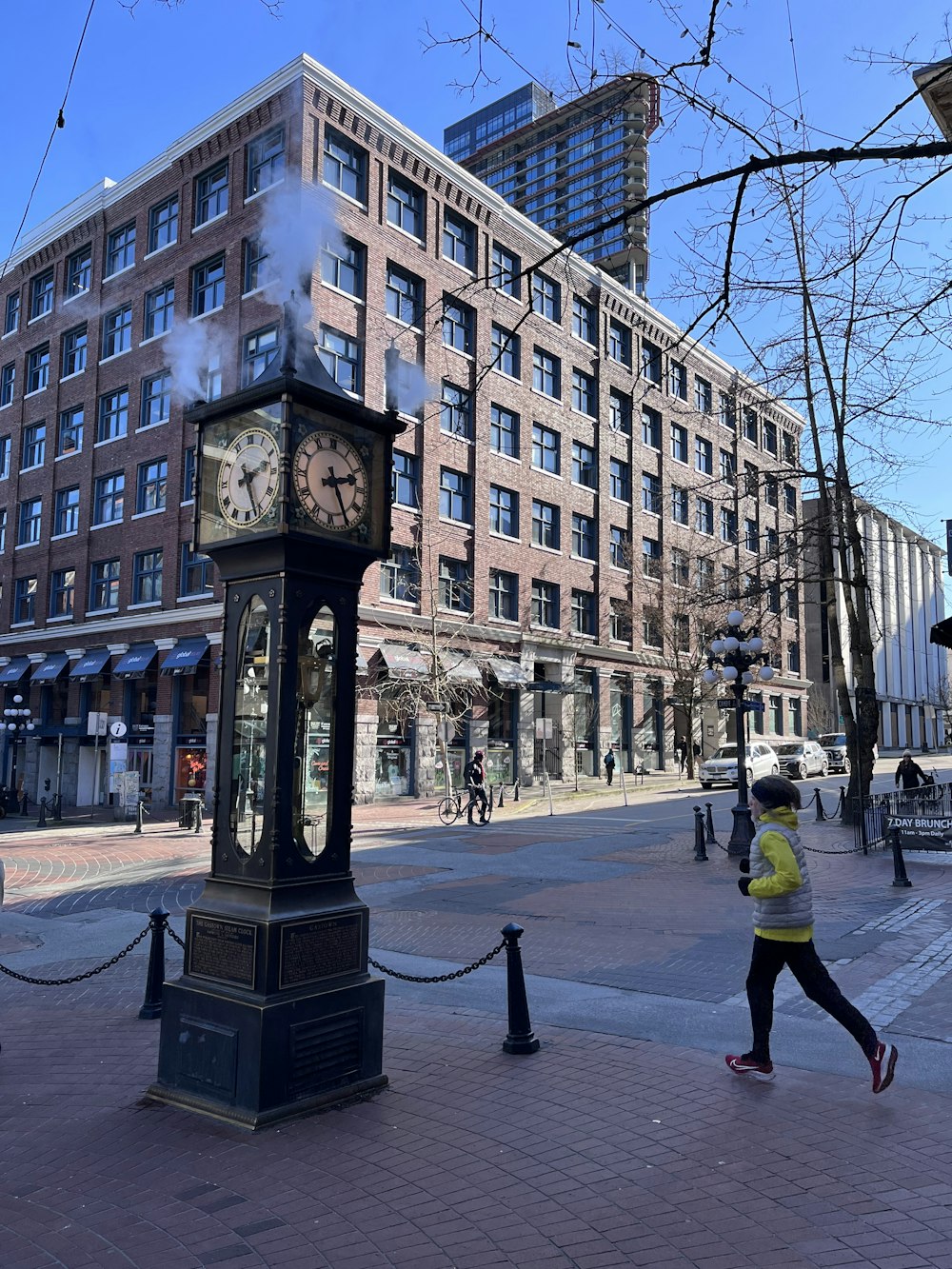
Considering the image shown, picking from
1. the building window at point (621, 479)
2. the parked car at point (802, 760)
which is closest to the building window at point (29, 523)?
the building window at point (621, 479)

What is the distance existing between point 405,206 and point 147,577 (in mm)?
15302

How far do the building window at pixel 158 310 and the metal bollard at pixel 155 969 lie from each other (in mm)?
30429

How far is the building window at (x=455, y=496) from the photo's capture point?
34.2 metres

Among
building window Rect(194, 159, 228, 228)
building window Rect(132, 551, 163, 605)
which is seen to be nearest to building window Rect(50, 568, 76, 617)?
building window Rect(132, 551, 163, 605)

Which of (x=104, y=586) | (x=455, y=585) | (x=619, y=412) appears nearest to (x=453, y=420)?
(x=455, y=585)

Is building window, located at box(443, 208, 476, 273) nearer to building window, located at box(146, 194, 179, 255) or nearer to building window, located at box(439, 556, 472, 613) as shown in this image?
building window, located at box(146, 194, 179, 255)

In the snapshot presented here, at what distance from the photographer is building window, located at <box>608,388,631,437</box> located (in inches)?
1710

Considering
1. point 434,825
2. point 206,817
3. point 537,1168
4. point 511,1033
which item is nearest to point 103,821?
point 206,817

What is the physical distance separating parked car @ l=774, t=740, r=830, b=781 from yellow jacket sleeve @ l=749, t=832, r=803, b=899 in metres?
34.5

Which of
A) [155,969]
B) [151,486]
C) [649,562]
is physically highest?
[151,486]

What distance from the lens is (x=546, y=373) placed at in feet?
131

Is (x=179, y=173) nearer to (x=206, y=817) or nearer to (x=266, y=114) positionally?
(x=266, y=114)

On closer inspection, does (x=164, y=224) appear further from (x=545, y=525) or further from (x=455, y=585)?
(x=545, y=525)

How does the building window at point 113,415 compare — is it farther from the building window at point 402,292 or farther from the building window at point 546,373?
the building window at point 546,373
